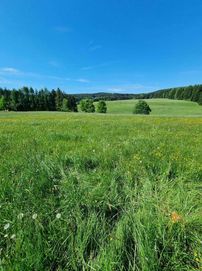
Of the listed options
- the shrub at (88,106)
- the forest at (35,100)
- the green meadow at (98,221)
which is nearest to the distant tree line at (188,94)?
the forest at (35,100)

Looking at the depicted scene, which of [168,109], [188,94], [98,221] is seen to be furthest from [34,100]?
[98,221]

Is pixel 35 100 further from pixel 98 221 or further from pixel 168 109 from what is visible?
pixel 98 221

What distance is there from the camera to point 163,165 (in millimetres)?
4426

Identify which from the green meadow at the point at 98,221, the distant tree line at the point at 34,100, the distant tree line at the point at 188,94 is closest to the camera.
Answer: the green meadow at the point at 98,221

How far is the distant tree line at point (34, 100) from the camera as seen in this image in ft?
274

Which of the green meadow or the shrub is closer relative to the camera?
the green meadow

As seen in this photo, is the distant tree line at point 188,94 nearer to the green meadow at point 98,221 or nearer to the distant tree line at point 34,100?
the distant tree line at point 34,100

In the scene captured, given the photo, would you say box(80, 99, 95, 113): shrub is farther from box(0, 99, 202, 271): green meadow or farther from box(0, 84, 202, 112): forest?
box(0, 99, 202, 271): green meadow

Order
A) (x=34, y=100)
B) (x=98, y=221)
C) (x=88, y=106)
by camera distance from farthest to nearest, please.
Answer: (x=88, y=106), (x=34, y=100), (x=98, y=221)

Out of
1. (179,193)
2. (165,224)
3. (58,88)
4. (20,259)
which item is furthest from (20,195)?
(58,88)

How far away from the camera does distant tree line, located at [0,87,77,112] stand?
83625 millimetres

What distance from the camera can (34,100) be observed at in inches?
3477

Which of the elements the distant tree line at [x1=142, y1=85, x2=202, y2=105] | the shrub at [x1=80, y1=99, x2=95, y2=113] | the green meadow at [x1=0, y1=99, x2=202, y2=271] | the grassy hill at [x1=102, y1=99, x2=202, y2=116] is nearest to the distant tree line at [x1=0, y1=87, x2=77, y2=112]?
the shrub at [x1=80, y1=99, x2=95, y2=113]

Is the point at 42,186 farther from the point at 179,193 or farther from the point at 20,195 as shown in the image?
the point at 179,193
